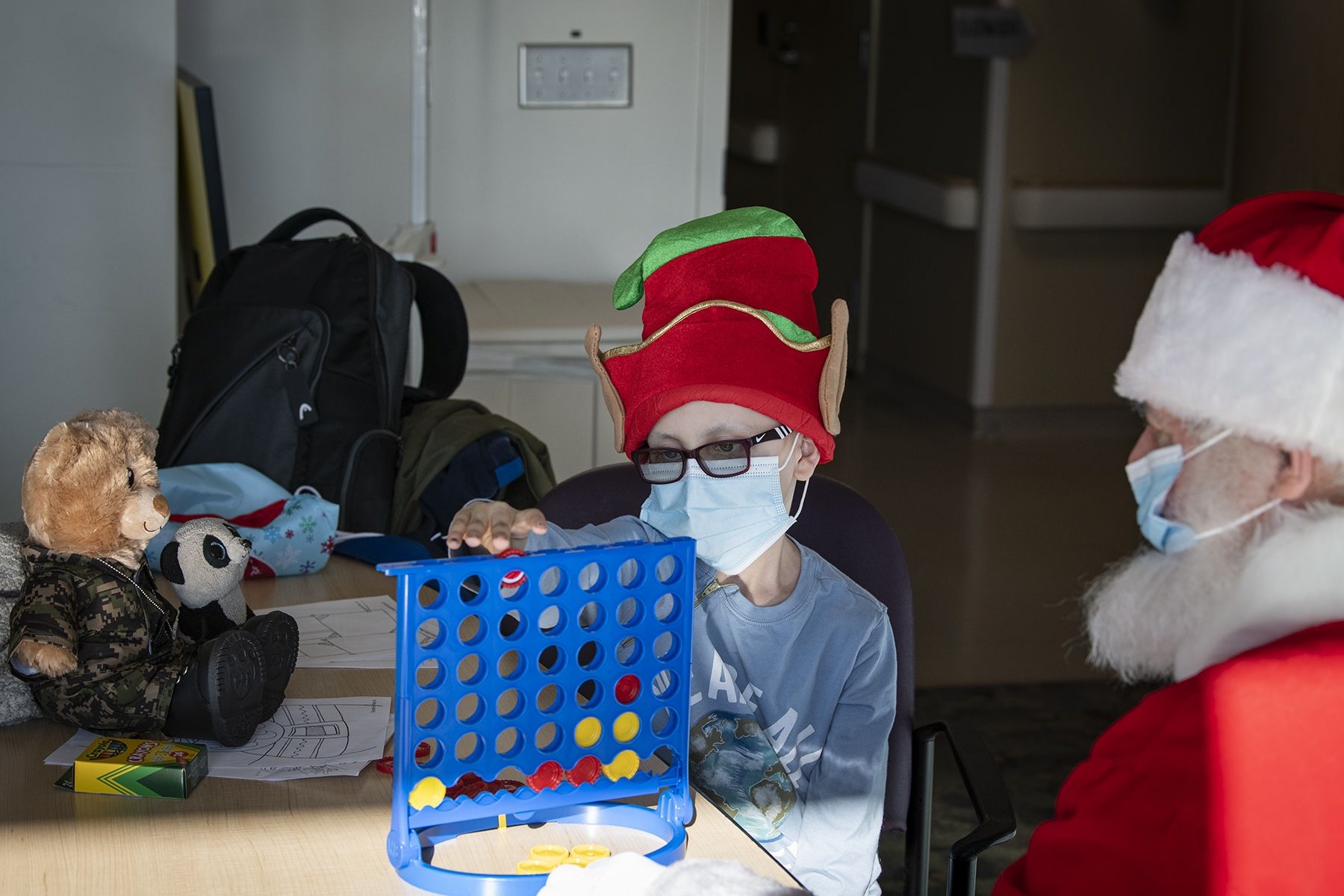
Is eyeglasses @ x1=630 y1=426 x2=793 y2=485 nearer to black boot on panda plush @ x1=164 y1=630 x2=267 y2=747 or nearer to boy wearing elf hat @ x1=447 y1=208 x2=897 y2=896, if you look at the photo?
boy wearing elf hat @ x1=447 y1=208 x2=897 y2=896

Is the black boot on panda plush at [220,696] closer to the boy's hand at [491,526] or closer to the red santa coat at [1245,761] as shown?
the boy's hand at [491,526]

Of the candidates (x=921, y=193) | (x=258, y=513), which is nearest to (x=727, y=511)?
(x=258, y=513)

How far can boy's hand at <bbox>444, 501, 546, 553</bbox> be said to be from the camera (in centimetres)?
116

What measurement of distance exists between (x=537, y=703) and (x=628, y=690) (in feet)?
0.26

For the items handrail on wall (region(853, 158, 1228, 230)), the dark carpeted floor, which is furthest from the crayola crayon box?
handrail on wall (region(853, 158, 1228, 230))

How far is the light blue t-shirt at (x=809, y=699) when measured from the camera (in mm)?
1419

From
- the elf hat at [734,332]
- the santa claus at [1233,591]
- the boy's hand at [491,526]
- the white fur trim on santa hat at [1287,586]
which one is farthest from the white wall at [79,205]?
the white fur trim on santa hat at [1287,586]

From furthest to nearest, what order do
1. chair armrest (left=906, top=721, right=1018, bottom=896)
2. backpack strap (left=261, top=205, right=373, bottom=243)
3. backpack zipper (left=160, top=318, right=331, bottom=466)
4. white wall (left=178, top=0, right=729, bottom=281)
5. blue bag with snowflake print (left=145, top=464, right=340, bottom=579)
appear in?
1. white wall (left=178, top=0, right=729, bottom=281)
2. backpack strap (left=261, top=205, right=373, bottom=243)
3. backpack zipper (left=160, top=318, right=331, bottom=466)
4. blue bag with snowflake print (left=145, top=464, right=340, bottom=579)
5. chair armrest (left=906, top=721, right=1018, bottom=896)

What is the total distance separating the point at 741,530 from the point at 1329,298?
0.62 m

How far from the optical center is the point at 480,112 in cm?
344

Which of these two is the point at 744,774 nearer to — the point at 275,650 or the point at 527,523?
the point at 527,523

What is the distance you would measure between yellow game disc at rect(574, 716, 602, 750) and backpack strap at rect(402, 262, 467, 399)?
57.0 inches

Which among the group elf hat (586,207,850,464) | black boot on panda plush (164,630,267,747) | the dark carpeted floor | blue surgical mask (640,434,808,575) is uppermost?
elf hat (586,207,850,464)

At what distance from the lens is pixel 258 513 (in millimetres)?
1864
